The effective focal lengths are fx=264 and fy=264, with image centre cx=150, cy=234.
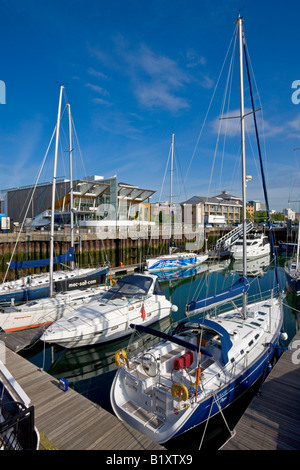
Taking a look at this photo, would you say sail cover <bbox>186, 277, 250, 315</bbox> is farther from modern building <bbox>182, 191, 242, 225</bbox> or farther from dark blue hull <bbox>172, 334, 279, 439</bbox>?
modern building <bbox>182, 191, 242, 225</bbox>

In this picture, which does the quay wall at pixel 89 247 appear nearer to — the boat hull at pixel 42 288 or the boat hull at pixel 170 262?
the boat hull at pixel 170 262

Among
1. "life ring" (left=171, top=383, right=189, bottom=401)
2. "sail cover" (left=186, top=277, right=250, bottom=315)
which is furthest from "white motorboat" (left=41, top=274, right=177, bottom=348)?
"life ring" (left=171, top=383, right=189, bottom=401)

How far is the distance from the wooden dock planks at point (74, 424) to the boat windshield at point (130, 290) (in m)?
6.00

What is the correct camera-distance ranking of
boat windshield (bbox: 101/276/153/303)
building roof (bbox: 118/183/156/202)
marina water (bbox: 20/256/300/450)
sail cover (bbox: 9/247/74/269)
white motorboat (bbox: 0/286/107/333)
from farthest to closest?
building roof (bbox: 118/183/156/202), sail cover (bbox: 9/247/74/269), boat windshield (bbox: 101/276/153/303), white motorboat (bbox: 0/286/107/333), marina water (bbox: 20/256/300/450)

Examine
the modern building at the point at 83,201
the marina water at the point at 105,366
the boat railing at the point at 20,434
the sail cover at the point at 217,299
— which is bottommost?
the marina water at the point at 105,366

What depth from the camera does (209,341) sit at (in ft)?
29.1

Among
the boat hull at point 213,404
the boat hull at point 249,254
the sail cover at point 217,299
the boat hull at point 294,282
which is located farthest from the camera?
the boat hull at point 249,254

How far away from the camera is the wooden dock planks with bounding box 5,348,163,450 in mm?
5707

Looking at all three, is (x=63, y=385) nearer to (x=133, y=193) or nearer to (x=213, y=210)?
(x=133, y=193)

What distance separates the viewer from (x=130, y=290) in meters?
14.1

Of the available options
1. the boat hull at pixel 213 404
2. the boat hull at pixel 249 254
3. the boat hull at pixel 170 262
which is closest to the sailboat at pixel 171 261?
the boat hull at pixel 170 262

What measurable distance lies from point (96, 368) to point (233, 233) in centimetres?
4035

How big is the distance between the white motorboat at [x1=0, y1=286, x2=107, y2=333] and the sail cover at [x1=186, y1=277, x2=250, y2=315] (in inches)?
323

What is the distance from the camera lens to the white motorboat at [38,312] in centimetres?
1280
